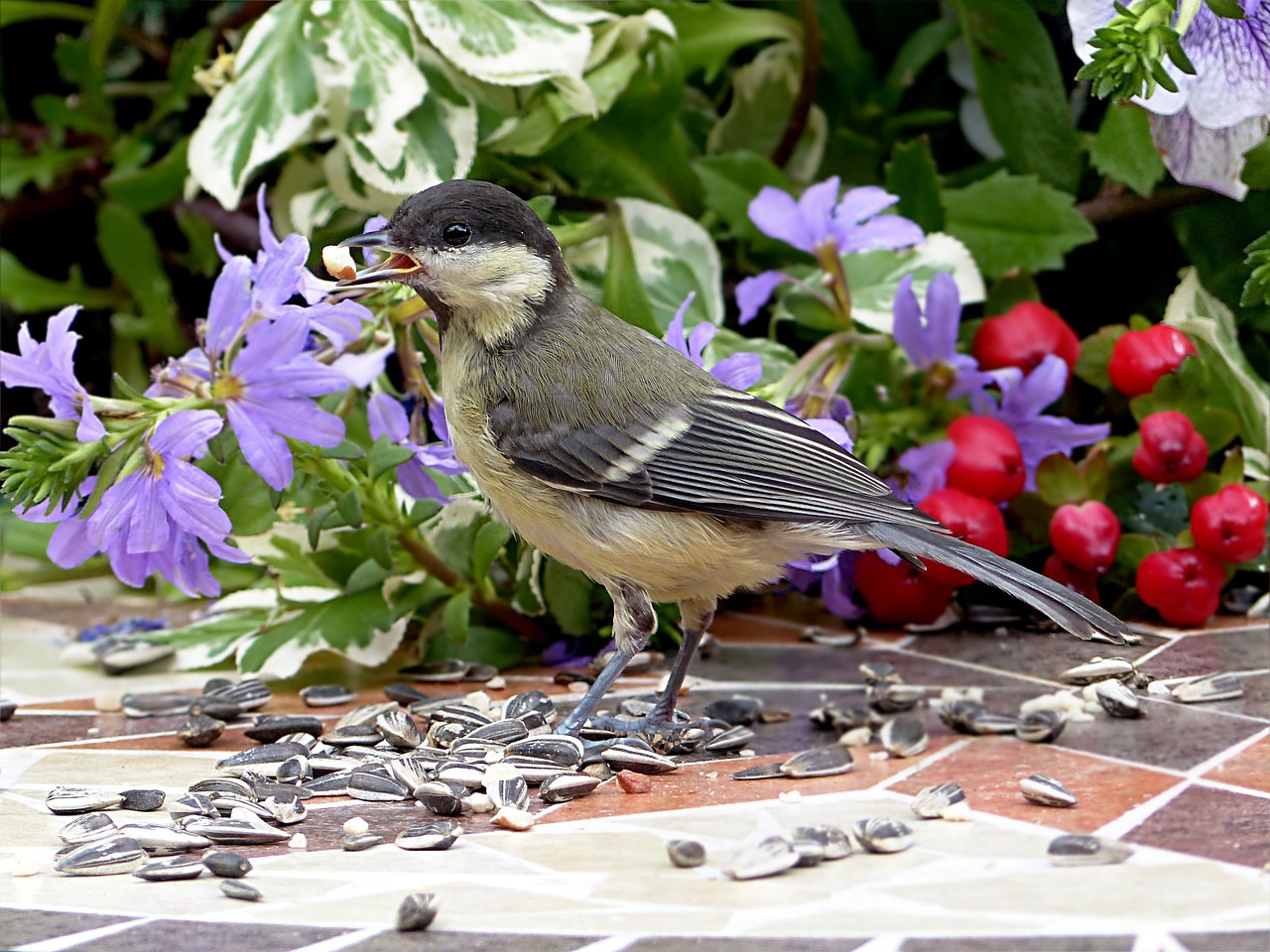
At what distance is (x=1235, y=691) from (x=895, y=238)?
0.75 meters

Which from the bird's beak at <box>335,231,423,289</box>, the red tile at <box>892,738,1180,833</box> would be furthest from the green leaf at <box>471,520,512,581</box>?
the red tile at <box>892,738,1180,833</box>

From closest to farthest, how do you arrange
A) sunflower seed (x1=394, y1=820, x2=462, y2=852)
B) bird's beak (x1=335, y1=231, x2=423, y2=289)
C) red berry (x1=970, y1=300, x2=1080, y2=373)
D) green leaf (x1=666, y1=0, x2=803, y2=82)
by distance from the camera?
1. sunflower seed (x1=394, y1=820, x2=462, y2=852)
2. bird's beak (x1=335, y1=231, x2=423, y2=289)
3. red berry (x1=970, y1=300, x2=1080, y2=373)
4. green leaf (x1=666, y1=0, x2=803, y2=82)

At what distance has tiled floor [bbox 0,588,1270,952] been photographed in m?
1.01

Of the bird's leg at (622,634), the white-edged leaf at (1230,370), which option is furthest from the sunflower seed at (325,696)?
the white-edged leaf at (1230,370)

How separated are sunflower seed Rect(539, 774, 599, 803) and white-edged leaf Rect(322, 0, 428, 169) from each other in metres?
0.99

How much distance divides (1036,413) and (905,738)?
24.6 inches

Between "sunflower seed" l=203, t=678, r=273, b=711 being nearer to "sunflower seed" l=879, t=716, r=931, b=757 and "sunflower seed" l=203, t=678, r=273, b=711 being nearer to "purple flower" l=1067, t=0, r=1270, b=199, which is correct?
"sunflower seed" l=879, t=716, r=931, b=757

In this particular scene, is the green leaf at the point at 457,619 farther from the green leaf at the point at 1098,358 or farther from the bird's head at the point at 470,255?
the green leaf at the point at 1098,358

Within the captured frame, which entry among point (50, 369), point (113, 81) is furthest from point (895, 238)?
point (113, 81)

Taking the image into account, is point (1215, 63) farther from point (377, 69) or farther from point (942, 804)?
point (377, 69)

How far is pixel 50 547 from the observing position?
1596 mm

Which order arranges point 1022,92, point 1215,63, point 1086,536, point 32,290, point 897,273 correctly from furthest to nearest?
1. point 32,290
2. point 1022,92
3. point 897,273
4. point 1086,536
5. point 1215,63

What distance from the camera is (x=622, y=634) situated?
1.62 meters

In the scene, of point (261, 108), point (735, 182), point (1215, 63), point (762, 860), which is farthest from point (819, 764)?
point (261, 108)
